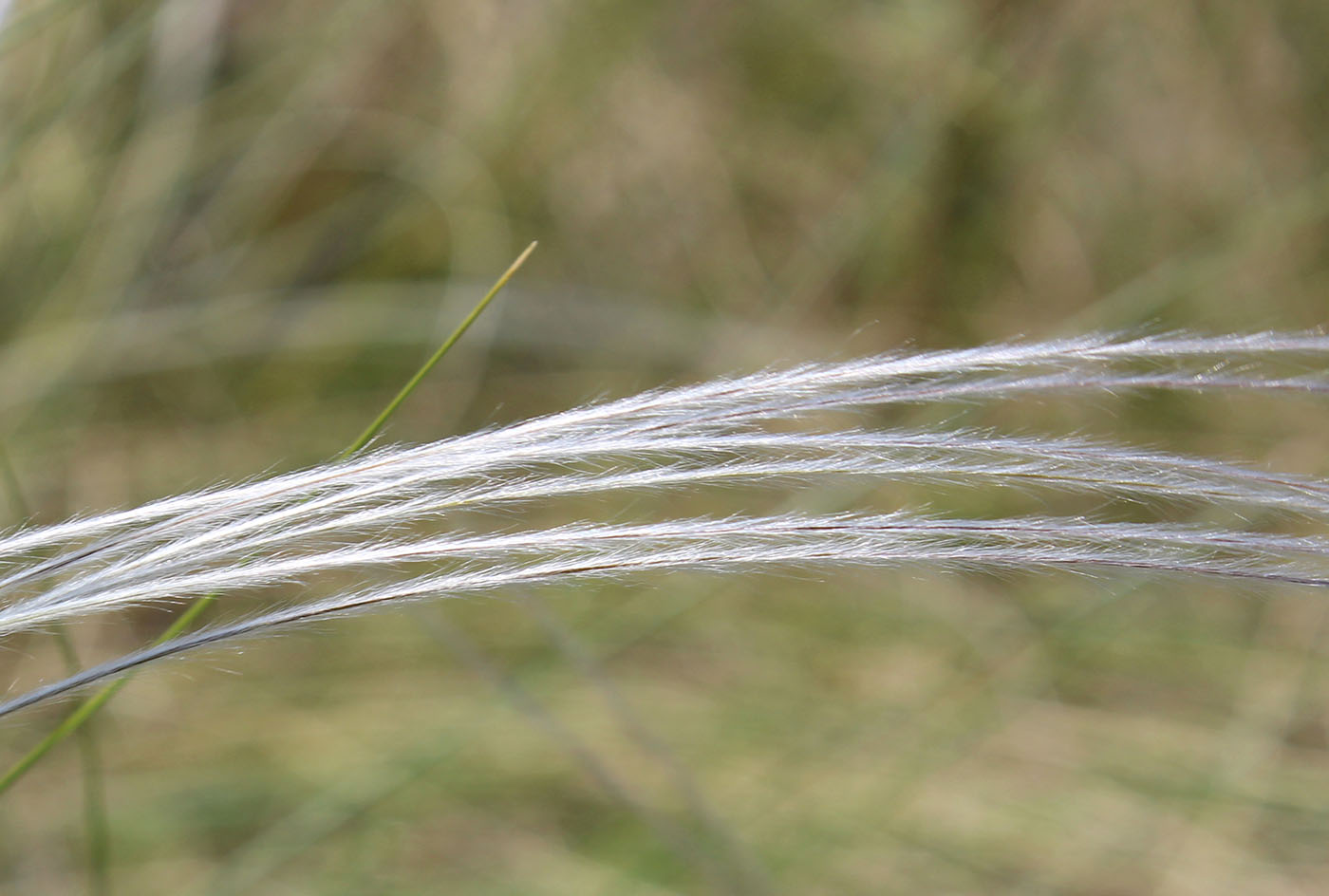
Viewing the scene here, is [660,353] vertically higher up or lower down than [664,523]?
lower down

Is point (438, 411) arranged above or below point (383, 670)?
above

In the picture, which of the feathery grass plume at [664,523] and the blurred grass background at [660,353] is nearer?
the feathery grass plume at [664,523]

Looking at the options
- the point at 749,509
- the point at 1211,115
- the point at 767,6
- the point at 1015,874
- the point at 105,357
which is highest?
the point at 767,6

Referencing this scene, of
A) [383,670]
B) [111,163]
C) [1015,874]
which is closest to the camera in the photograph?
[1015,874]

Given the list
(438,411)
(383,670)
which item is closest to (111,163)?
(438,411)

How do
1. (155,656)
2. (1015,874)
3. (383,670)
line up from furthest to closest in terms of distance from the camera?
(383,670) → (1015,874) → (155,656)

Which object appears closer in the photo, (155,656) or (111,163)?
(155,656)

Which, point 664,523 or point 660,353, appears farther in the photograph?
point 660,353

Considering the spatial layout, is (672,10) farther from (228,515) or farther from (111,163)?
(228,515)
